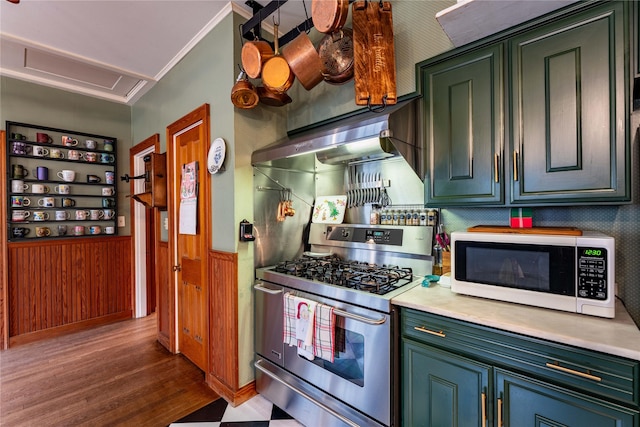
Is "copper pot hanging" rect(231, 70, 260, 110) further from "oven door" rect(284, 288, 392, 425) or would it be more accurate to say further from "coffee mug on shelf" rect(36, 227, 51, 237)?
"coffee mug on shelf" rect(36, 227, 51, 237)

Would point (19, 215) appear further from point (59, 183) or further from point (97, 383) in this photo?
point (97, 383)

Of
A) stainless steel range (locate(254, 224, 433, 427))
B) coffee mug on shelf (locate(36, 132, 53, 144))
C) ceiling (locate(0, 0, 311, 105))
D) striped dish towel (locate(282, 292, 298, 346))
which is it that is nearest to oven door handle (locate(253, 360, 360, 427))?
stainless steel range (locate(254, 224, 433, 427))

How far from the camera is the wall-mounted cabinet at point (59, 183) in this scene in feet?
9.80

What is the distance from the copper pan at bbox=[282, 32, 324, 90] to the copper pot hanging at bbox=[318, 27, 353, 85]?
5 centimetres

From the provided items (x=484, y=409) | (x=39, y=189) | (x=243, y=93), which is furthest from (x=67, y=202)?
(x=484, y=409)

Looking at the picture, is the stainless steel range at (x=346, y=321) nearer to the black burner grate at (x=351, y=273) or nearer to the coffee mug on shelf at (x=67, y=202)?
the black burner grate at (x=351, y=273)

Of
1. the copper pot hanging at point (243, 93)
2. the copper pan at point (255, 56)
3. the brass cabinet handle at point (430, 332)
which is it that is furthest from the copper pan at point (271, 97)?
the brass cabinet handle at point (430, 332)

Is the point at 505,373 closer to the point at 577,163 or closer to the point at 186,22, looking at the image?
the point at 577,163

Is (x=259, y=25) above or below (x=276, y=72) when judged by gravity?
above

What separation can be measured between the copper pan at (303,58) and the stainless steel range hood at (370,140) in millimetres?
370

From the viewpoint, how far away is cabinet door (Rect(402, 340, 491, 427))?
1150 millimetres

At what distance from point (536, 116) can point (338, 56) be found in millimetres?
1111

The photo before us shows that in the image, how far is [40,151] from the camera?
3.13 metres

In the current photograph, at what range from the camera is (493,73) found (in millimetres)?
1373
